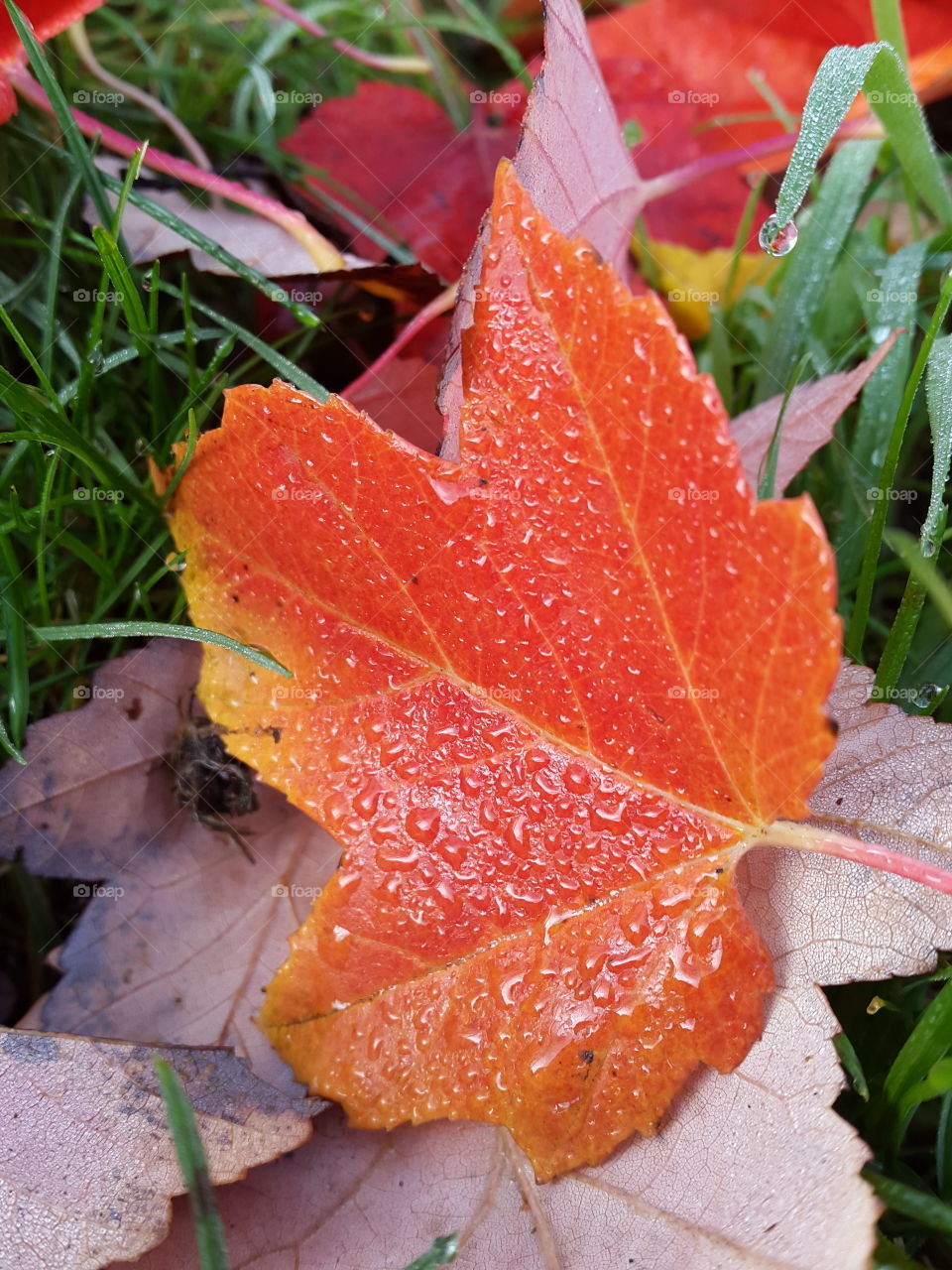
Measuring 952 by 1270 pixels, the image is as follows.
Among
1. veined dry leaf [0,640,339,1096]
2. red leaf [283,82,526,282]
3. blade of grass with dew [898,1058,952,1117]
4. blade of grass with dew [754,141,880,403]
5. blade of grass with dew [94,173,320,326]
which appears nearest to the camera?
blade of grass with dew [898,1058,952,1117]

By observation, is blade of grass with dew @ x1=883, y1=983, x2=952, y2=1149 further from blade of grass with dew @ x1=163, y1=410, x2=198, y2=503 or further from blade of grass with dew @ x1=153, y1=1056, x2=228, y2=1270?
blade of grass with dew @ x1=163, y1=410, x2=198, y2=503

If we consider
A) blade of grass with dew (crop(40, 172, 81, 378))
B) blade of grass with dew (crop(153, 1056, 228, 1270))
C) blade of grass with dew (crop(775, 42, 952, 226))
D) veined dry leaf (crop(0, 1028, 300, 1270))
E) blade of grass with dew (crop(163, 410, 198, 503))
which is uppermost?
blade of grass with dew (crop(775, 42, 952, 226))

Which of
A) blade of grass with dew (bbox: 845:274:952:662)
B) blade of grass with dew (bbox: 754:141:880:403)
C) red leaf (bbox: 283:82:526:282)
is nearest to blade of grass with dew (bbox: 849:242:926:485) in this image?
blade of grass with dew (bbox: 754:141:880:403)

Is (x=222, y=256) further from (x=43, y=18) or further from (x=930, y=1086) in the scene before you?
(x=930, y=1086)

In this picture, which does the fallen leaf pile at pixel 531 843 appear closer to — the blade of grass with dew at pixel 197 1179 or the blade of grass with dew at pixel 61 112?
the blade of grass with dew at pixel 197 1179

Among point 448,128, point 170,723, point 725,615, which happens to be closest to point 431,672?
point 725,615

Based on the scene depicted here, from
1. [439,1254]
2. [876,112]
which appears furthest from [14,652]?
[876,112]

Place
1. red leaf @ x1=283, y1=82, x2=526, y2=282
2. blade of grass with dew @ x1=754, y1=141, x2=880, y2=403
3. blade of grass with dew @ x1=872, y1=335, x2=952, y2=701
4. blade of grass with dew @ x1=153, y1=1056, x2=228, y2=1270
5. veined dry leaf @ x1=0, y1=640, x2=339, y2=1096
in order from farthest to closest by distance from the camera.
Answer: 1. red leaf @ x1=283, y1=82, x2=526, y2=282
2. blade of grass with dew @ x1=754, y1=141, x2=880, y2=403
3. veined dry leaf @ x1=0, y1=640, x2=339, y2=1096
4. blade of grass with dew @ x1=872, y1=335, x2=952, y2=701
5. blade of grass with dew @ x1=153, y1=1056, x2=228, y2=1270

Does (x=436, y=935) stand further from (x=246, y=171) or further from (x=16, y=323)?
(x=246, y=171)
